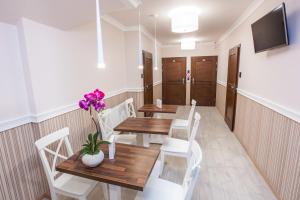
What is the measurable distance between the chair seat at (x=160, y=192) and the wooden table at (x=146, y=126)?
28.1 inches

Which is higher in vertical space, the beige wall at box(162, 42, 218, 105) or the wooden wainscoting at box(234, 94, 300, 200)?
the beige wall at box(162, 42, 218, 105)

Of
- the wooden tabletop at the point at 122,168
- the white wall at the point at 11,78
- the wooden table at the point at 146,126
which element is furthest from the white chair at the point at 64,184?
the wooden table at the point at 146,126

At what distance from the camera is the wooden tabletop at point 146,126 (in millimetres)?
2168

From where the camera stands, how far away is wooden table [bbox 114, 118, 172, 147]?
2162 millimetres

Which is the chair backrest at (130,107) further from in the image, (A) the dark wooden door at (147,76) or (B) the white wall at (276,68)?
(B) the white wall at (276,68)

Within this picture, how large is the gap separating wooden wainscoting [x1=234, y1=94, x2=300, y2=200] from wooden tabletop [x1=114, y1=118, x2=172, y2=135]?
1281 millimetres

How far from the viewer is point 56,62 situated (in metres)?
2.04

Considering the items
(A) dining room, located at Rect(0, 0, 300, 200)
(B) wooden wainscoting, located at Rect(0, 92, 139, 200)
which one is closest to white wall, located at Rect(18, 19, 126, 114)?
(A) dining room, located at Rect(0, 0, 300, 200)

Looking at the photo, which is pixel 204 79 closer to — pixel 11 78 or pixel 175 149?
pixel 175 149

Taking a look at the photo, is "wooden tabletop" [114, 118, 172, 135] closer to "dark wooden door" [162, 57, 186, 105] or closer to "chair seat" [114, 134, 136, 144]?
"chair seat" [114, 134, 136, 144]

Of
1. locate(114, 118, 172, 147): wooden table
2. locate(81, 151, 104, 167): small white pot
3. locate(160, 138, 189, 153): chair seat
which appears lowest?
locate(160, 138, 189, 153): chair seat

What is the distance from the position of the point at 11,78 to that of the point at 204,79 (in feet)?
19.5

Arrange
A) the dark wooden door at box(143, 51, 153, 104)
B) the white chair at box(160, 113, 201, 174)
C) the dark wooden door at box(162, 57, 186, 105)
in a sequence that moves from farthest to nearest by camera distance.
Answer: the dark wooden door at box(162, 57, 186, 105) < the dark wooden door at box(143, 51, 153, 104) < the white chair at box(160, 113, 201, 174)

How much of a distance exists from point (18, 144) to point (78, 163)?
79 cm
